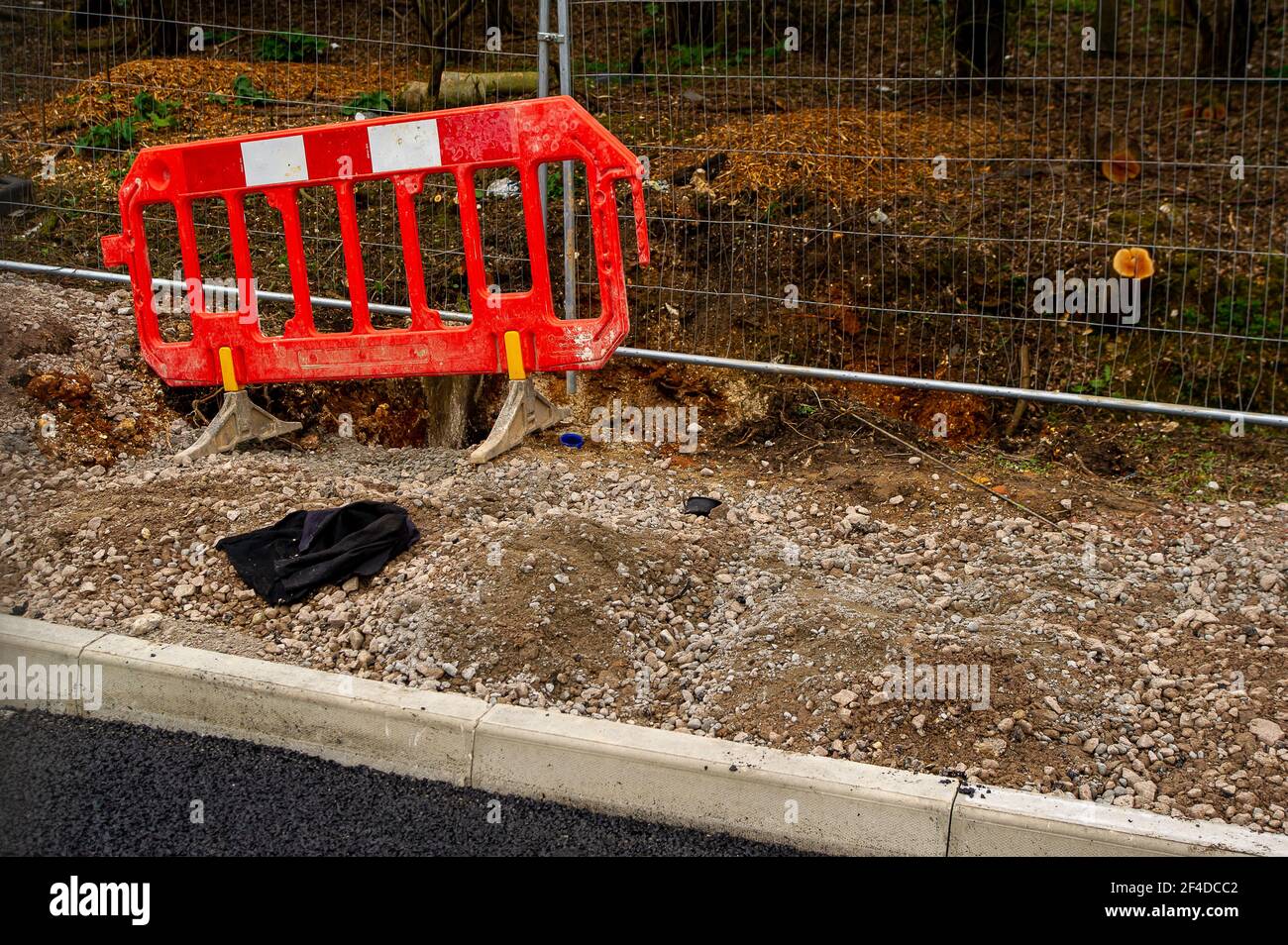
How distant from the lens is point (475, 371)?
690cm

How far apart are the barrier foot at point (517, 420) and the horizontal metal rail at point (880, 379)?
569 mm

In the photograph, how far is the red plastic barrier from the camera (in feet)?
21.1

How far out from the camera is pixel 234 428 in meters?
7.29

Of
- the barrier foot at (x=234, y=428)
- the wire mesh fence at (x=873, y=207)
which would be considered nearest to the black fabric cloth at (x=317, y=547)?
the barrier foot at (x=234, y=428)

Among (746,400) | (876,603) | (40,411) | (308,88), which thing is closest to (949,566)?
(876,603)

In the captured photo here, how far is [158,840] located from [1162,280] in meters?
6.71

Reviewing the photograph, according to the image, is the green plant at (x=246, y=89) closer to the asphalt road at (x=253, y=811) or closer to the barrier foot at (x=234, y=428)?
the barrier foot at (x=234, y=428)

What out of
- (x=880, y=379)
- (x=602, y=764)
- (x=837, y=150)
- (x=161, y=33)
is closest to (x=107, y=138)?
(x=161, y=33)

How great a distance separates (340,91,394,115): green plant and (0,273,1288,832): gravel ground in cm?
356

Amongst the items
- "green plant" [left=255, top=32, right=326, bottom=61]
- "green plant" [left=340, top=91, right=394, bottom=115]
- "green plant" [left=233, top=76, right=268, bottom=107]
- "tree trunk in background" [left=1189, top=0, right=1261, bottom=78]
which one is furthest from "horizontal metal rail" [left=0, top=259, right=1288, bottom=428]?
"green plant" [left=255, top=32, right=326, bottom=61]

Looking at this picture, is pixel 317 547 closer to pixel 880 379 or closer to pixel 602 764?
pixel 602 764

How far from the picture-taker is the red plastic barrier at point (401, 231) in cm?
643

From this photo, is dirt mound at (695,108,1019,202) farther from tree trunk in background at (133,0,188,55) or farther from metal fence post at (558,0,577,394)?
tree trunk in background at (133,0,188,55)

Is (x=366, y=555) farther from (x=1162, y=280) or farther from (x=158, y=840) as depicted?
(x=1162, y=280)
